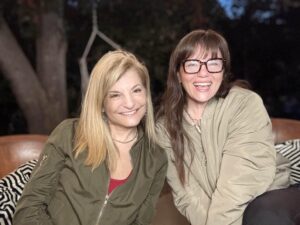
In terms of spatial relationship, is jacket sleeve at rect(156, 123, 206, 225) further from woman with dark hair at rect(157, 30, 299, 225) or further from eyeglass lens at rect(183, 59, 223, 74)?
eyeglass lens at rect(183, 59, 223, 74)

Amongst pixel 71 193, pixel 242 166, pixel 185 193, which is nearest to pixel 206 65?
pixel 242 166

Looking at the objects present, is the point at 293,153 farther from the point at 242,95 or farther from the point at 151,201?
the point at 151,201

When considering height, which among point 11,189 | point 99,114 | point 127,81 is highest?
point 127,81

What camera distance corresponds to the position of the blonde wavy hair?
5.25 feet

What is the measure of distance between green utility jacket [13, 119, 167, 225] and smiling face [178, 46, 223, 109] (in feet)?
1.14

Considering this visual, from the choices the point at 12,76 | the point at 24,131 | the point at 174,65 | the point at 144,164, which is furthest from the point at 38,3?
the point at 144,164

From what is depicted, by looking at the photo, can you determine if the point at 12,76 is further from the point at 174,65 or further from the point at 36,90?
the point at 174,65

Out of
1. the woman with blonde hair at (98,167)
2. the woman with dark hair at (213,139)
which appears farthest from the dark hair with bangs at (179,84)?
the woman with blonde hair at (98,167)

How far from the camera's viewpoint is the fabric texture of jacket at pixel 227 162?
165 cm

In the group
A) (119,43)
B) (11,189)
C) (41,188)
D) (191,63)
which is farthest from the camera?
(119,43)

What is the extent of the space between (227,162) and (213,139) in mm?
99

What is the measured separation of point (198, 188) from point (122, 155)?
321 millimetres

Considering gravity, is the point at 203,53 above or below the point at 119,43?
above

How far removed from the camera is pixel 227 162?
1.67m
